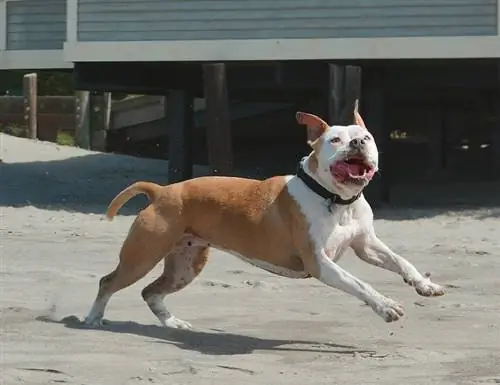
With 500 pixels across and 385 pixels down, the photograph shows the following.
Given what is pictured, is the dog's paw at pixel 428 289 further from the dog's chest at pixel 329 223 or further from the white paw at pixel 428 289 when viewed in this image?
the dog's chest at pixel 329 223

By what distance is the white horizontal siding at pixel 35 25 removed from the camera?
1627 centimetres

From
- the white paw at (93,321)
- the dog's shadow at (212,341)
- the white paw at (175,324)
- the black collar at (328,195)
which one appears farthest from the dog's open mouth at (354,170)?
the white paw at (93,321)

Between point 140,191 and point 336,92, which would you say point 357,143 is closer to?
point 140,191

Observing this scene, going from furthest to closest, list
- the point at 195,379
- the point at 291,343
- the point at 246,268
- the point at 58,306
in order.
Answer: the point at 246,268 < the point at 58,306 < the point at 291,343 < the point at 195,379

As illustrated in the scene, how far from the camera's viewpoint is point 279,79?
14.7m

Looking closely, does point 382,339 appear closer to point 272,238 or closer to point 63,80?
point 272,238

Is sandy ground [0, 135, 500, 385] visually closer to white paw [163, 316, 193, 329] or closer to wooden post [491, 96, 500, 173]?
white paw [163, 316, 193, 329]

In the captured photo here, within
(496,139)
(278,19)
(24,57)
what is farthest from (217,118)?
(496,139)

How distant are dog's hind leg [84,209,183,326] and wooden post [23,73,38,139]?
17363mm

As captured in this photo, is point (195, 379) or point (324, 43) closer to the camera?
point (195, 379)

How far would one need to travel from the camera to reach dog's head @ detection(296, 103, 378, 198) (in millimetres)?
6465

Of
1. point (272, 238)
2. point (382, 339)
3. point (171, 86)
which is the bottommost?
point (382, 339)

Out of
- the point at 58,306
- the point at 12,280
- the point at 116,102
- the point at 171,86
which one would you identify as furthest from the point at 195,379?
the point at 116,102

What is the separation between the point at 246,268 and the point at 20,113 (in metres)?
16.4
